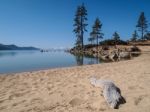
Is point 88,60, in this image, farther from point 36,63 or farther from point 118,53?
point 36,63

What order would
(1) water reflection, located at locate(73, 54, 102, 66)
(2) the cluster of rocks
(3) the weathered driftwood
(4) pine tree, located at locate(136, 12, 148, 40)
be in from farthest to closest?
(4) pine tree, located at locate(136, 12, 148, 40)
(2) the cluster of rocks
(1) water reflection, located at locate(73, 54, 102, 66)
(3) the weathered driftwood

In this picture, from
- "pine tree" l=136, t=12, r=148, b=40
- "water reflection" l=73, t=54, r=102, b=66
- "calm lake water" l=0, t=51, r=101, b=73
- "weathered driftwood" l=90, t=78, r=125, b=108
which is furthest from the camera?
"pine tree" l=136, t=12, r=148, b=40

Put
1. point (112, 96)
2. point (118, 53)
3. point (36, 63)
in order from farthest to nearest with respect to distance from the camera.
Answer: point (118, 53)
point (36, 63)
point (112, 96)

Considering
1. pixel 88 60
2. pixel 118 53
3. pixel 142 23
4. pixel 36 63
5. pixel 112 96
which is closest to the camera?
pixel 112 96

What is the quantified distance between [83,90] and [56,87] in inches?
47.0

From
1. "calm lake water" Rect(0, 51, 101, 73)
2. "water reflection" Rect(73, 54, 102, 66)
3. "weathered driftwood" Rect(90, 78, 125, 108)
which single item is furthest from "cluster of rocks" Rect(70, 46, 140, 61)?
"weathered driftwood" Rect(90, 78, 125, 108)

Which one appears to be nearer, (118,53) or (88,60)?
(88,60)

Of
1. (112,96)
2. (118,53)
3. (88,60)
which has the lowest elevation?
(112,96)

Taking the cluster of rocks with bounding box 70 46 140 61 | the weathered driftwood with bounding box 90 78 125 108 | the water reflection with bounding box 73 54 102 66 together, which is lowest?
the weathered driftwood with bounding box 90 78 125 108

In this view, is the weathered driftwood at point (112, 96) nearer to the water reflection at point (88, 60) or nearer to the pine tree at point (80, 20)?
the water reflection at point (88, 60)

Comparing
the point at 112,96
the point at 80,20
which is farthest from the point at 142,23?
the point at 112,96

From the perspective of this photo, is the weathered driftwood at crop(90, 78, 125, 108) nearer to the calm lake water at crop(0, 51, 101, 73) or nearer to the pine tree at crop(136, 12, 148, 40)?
the calm lake water at crop(0, 51, 101, 73)

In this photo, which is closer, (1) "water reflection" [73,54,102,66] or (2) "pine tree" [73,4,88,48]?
(1) "water reflection" [73,54,102,66]

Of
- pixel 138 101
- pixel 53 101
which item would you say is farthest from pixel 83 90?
pixel 138 101
